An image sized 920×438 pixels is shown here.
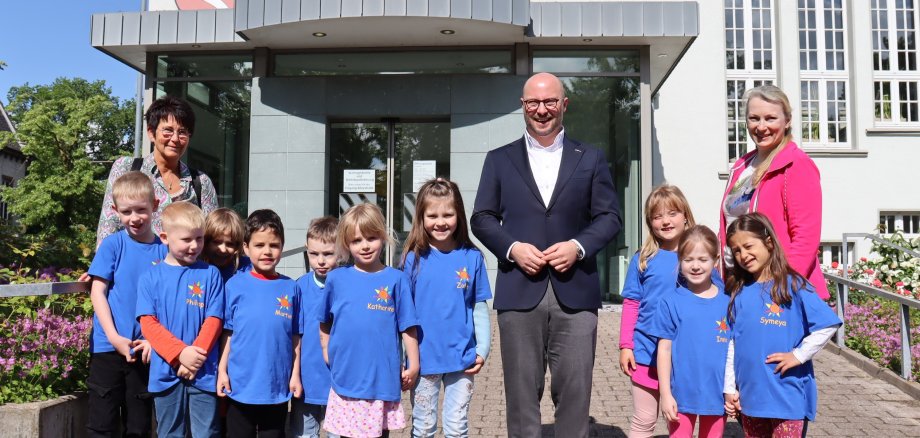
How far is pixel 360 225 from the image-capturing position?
3662 millimetres

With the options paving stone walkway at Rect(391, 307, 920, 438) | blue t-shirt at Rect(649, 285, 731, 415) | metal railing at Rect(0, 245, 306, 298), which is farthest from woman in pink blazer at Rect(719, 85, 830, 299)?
metal railing at Rect(0, 245, 306, 298)

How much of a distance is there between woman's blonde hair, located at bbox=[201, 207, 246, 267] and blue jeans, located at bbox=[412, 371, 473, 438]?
122 cm

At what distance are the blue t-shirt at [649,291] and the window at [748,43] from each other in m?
13.2

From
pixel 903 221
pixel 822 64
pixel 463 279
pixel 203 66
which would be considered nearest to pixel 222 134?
pixel 203 66

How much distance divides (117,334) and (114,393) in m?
0.31

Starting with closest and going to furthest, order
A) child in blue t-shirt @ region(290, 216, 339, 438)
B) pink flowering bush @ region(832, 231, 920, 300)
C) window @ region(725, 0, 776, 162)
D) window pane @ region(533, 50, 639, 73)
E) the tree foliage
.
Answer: child in blue t-shirt @ region(290, 216, 339, 438) → pink flowering bush @ region(832, 231, 920, 300) → window pane @ region(533, 50, 639, 73) → window @ region(725, 0, 776, 162) → the tree foliage

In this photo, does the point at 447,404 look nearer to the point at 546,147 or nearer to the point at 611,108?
the point at 546,147

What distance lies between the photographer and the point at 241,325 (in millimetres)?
3654

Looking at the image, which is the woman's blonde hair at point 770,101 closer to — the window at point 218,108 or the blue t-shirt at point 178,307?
the blue t-shirt at point 178,307

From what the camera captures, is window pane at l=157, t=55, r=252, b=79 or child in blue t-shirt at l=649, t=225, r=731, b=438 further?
window pane at l=157, t=55, r=252, b=79

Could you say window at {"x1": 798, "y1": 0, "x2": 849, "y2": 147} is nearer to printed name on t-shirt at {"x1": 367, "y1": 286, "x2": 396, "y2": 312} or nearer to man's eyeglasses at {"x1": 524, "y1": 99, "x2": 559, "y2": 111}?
man's eyeglasses at {"x1": 524, "y1": 99, "x2": 559, "y2": 111}

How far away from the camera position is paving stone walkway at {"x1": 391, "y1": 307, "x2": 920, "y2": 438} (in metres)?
5.36

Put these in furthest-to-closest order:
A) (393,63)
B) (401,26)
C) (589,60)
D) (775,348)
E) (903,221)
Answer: (903,221) → (393,63) → (589,60) → (401,26) → (775,348)

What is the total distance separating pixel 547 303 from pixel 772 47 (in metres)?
14.8
